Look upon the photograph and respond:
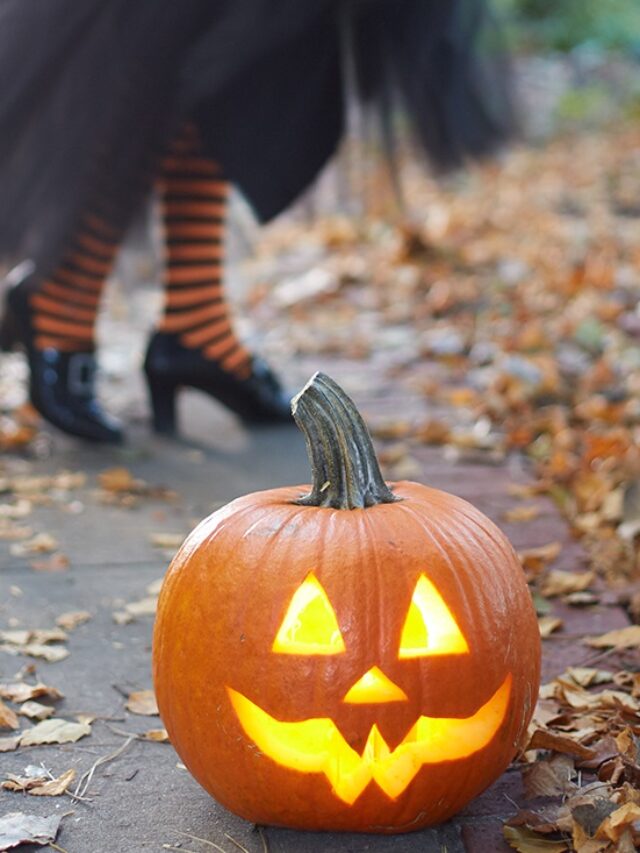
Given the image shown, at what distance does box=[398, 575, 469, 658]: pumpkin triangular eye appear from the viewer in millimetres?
1725

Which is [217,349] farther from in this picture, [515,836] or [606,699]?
[515,836]

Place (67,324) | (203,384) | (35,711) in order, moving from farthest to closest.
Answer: (203,384) → (67,324) → (35,711)

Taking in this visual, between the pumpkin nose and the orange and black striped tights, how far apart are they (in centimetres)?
217

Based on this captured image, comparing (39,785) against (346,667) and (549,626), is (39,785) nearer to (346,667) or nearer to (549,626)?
(346,667)

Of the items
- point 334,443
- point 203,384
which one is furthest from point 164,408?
point 334,443

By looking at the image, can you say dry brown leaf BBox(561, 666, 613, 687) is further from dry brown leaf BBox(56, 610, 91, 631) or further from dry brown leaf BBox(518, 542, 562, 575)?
dry brown leaf BBox(56, 610, 91, 631)

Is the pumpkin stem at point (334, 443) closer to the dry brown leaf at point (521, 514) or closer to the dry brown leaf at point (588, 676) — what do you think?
the dry brown leaf at point (588, 676)

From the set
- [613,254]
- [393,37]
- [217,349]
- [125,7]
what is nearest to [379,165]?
[393,37]

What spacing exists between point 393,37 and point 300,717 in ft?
7.80

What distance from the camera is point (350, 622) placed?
1.70 metres

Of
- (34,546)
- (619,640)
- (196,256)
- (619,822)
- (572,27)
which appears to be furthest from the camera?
(572,27)

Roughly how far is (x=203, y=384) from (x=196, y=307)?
0.25 metres

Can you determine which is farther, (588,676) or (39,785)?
(588,676)

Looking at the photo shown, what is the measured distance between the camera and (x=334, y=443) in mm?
1826
